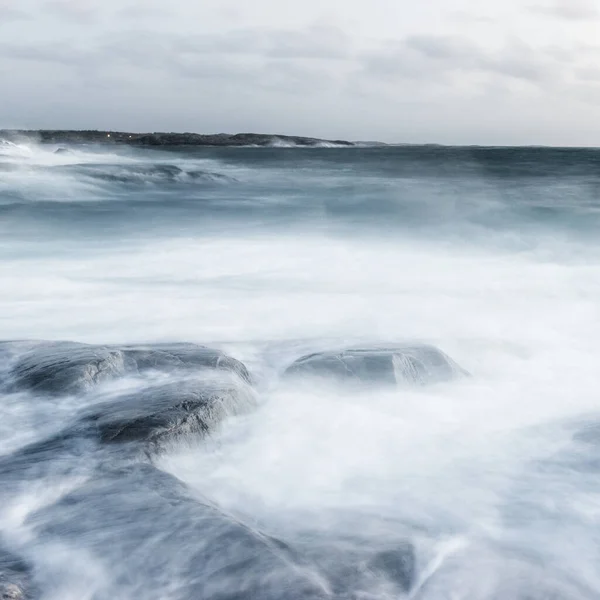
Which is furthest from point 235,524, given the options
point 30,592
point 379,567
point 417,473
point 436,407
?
point 436,407

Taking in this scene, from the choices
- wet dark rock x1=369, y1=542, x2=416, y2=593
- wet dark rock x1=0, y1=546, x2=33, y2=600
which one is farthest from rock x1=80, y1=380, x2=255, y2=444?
wet dark rock x1=369, y1=542, x2=416, y2=593

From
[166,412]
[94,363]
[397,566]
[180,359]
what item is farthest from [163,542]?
[180,359]

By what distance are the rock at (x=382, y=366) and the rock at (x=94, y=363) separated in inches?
26.6

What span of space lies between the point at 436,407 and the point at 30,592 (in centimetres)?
413

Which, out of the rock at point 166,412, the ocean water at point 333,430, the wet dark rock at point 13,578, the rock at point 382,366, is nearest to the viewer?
the wet dark rock at point 13,578

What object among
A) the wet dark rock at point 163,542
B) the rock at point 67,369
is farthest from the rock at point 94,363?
the wet dark rock at point 163,542

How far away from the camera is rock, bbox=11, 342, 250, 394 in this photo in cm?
638

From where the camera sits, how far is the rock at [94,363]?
6.38 meters

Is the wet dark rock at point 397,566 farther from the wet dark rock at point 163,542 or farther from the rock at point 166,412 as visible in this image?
the rock at point 166,412

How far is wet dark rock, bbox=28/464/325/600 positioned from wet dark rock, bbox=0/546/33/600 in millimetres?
220

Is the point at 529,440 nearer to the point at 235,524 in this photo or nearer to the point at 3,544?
the point at 235,524

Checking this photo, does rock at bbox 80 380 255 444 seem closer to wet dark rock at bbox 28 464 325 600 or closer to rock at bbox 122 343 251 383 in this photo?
wet dark rock at bbox 28 464 325 600

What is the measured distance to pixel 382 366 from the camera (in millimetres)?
7043

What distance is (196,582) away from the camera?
3.92 metres
